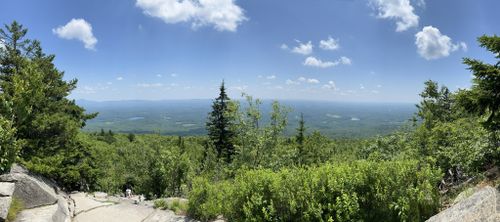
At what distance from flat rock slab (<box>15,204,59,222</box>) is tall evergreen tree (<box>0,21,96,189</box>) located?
360 centimetres

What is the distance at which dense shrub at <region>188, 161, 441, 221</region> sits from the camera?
775 centimetres

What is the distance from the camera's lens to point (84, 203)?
16438 mm

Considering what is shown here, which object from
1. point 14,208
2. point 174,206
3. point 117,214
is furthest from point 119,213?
point 14,208

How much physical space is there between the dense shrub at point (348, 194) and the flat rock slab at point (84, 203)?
9593 mm

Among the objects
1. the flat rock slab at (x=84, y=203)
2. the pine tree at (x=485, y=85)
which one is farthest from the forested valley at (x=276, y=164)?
the flat rock slab at (x=84, y=203)

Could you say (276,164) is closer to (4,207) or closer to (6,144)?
(4,207)

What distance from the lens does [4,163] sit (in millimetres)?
7758

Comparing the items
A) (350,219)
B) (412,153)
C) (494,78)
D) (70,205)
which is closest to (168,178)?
(70,205)

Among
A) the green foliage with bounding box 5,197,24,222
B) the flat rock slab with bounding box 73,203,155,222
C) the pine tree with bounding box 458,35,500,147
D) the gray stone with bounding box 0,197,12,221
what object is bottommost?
the flat rock slab with bounding box 73,203,155,222

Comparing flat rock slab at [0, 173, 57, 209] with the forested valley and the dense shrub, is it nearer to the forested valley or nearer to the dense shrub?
the forested valley

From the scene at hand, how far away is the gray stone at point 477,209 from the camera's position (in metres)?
5.89

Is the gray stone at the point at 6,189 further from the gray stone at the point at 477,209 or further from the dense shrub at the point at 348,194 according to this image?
the gray stone at the point at 477,209

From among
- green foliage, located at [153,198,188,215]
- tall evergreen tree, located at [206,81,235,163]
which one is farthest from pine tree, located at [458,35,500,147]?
tall evergreen tree, located at [206,81,235,163]

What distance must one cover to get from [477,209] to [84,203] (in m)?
15.9
